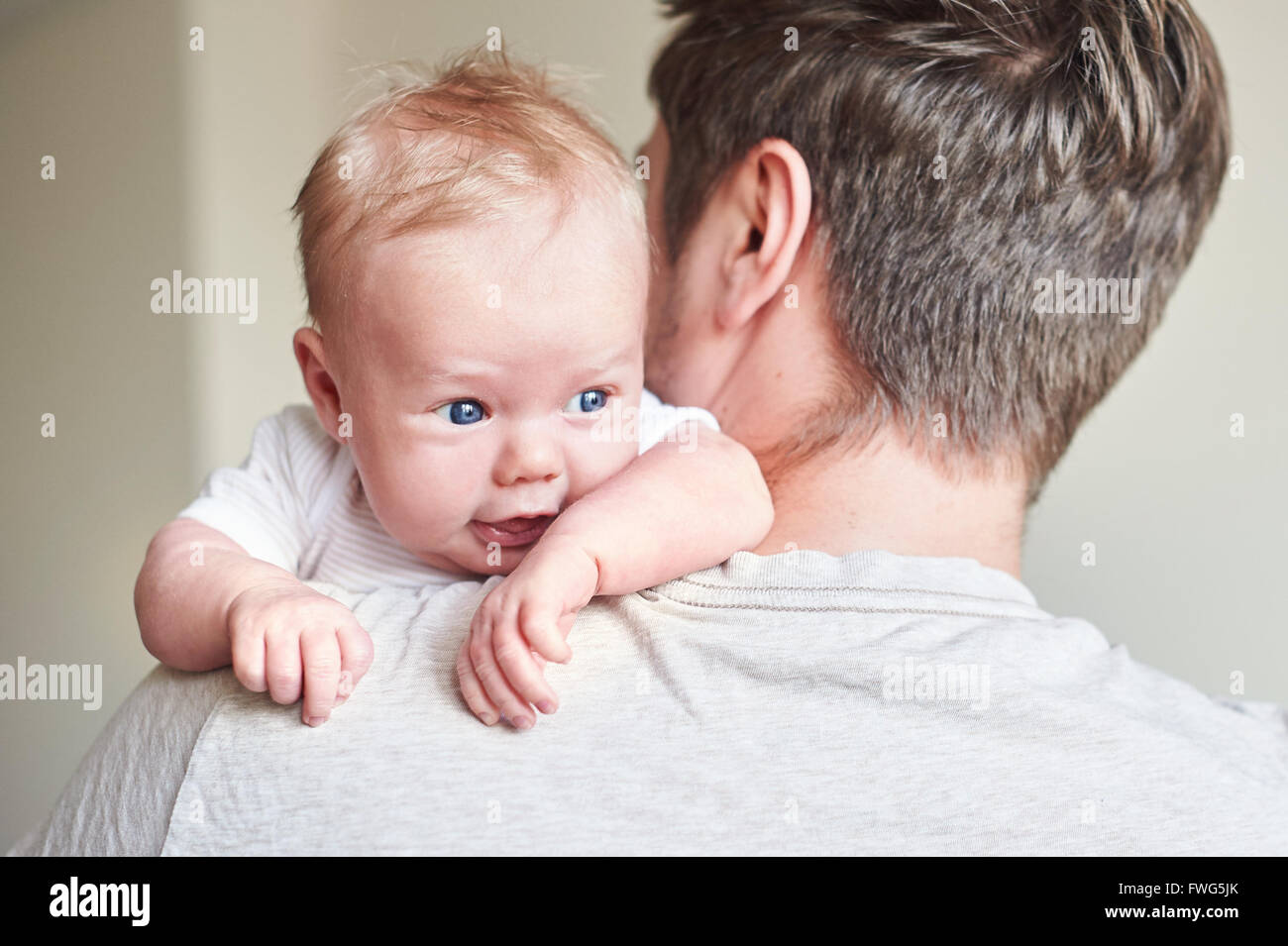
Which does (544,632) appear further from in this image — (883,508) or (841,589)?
(883,508)

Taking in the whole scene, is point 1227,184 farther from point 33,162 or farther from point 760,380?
point 33,162

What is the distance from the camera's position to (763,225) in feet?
3.97

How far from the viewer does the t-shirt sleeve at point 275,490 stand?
1.14 meters

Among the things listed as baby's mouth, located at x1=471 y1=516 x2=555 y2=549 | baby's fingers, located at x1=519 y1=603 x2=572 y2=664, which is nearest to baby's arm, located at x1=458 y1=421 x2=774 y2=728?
baby's fingers, located at x1=519 y1=603 x2=572 y2=664

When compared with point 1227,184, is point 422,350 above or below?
below

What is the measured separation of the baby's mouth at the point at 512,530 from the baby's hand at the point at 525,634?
0.19m

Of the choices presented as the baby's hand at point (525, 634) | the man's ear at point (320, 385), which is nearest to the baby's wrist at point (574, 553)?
the baby's hand at point (525, 634)

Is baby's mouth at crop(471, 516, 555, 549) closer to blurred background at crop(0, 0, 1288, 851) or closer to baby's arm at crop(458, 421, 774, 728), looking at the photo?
baby's arm at crop(458, 421, 774, 728)

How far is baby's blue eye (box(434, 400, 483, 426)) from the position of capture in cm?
98

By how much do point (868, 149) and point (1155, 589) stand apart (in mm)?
1151

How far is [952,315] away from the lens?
1.16m

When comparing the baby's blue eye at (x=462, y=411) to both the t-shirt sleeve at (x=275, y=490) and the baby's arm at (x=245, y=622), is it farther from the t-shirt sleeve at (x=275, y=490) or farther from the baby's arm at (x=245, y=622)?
the t-shirt sleeve at (x=275, y=490)

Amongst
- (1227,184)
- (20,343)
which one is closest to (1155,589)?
(1227,184)

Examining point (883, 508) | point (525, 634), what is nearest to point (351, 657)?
point (525, 634)
